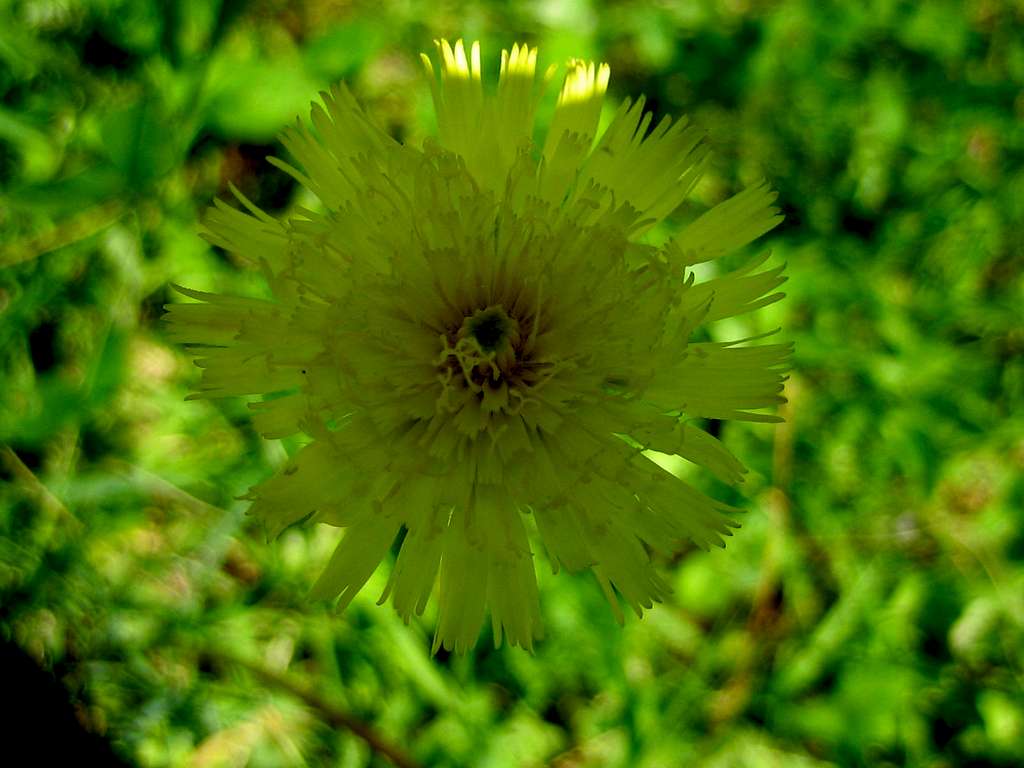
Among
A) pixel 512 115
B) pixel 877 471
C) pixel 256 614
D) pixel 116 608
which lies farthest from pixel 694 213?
pixel 116 608

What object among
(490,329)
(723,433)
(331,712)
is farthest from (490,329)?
(331,712)

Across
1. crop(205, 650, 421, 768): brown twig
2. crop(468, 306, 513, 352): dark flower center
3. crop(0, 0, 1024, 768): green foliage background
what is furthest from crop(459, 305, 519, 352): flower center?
crop(205, 650, 421, 768): brown twig

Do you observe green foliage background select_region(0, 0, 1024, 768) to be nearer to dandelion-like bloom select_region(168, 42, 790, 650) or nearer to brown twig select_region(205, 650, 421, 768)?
brown twig select_region(205, 650, 421, 768)

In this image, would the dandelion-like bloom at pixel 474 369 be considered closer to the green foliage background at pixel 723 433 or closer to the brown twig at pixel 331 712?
the green foliage background at pixel 723 433

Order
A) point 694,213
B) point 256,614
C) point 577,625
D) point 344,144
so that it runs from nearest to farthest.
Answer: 1. point 344,144
2. point 577,625
3. point 256,614
4. point 694,213

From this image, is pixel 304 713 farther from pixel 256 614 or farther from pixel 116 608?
pixel 116 608

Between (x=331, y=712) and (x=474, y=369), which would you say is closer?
(x=474, y=369)

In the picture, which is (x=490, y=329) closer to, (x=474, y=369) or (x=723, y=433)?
(x=474, y=369)

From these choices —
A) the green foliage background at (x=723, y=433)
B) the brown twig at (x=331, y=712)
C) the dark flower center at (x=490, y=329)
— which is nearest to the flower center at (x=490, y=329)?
the dark flower center at (x=490, y=329)
